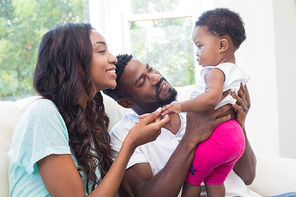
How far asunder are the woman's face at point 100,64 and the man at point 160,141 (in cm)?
36

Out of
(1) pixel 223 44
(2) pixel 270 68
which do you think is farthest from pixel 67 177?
(2) pixel 270 68

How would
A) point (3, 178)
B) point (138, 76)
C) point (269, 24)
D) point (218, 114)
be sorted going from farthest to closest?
point (269, 24), point (138, 76), point (218, 114), point (3, 178)

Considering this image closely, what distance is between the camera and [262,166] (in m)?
1.67

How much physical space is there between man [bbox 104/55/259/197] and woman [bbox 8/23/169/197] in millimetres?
173

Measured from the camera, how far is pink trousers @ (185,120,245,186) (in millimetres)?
1187

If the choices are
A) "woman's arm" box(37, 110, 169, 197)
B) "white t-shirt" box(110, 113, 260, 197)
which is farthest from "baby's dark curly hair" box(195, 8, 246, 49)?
"woman's arm" box(37, 110, 169, 197)

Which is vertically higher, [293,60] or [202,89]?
[293,60]

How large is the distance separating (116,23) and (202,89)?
6.33 ft

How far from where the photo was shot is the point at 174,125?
1613 millimetres

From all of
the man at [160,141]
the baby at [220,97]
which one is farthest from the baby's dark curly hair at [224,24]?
the man at [160,141]

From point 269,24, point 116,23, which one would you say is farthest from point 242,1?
point 116,23

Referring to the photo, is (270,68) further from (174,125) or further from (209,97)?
(209,97)

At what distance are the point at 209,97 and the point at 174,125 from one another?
1.73ft

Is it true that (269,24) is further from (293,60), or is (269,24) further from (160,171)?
(160,171)
